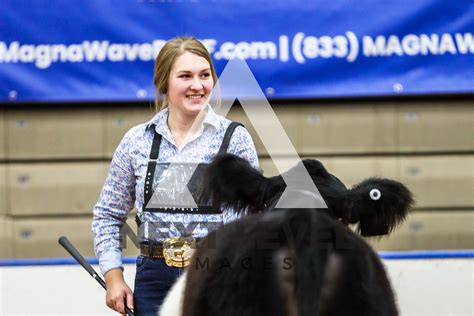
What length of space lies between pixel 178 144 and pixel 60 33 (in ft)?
13.5

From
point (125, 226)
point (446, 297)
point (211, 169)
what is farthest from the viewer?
point (446, 297)

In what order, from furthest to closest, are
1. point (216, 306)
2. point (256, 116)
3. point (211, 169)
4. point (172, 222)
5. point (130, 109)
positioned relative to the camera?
point (130, 109)
point (256, 116)
point (172, 222)
point (211, 169)
point (216, 306)

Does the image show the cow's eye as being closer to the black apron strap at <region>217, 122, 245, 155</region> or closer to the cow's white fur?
the cow's white fur

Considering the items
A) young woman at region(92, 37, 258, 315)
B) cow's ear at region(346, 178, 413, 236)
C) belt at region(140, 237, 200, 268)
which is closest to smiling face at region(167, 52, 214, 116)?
young woman at region(92, 37, 258, 315)

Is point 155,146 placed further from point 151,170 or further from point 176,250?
point 176,250

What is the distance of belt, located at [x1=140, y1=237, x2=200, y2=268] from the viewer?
333cm

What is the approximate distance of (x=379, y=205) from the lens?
2707 millimetres

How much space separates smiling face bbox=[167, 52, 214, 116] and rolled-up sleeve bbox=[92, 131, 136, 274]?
25 centimetres

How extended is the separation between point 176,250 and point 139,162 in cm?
38

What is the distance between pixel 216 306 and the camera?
2.37 m

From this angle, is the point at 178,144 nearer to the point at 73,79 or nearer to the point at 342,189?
the point at 342,189

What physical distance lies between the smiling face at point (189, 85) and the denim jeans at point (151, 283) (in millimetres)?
613

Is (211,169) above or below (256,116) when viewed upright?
below

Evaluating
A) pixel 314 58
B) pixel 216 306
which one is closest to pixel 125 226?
pixel 216 306
